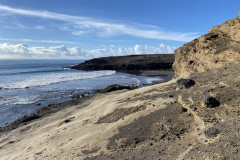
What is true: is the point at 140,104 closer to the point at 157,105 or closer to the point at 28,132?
the point at 157,105

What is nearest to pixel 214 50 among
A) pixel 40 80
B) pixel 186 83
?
pixel 186 83

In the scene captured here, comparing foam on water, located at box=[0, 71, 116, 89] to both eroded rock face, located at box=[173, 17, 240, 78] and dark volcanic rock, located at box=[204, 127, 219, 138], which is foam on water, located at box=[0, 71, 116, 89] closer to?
eroded rock face, located at box=[173, 17, 240, 78]

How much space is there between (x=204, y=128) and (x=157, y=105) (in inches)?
131

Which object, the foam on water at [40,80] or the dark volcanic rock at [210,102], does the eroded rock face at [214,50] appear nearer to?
the dark volcanic rock at [210,102]

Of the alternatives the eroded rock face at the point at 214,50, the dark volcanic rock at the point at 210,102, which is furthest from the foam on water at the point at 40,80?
the dark volcanic rock at the point at 210,102

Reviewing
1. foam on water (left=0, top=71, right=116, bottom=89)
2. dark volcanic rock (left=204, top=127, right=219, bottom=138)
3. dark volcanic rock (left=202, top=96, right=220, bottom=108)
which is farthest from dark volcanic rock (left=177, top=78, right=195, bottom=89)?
foam on water (left=0, top=71, right=116, bottom=89)

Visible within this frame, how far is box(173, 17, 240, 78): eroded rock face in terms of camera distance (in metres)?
13.7

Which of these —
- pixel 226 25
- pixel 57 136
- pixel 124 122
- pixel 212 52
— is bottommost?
pixel 57 136

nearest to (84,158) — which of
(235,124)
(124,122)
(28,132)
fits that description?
(124,122)

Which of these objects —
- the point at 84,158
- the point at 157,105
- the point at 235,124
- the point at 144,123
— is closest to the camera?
the point at 235,124

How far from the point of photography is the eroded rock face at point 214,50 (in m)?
13.7

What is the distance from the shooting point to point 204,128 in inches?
259

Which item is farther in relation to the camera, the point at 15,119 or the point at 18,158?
the point at 15,119

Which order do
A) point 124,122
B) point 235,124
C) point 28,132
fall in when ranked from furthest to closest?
point 28,132 < point 124,122 < point 235,124
